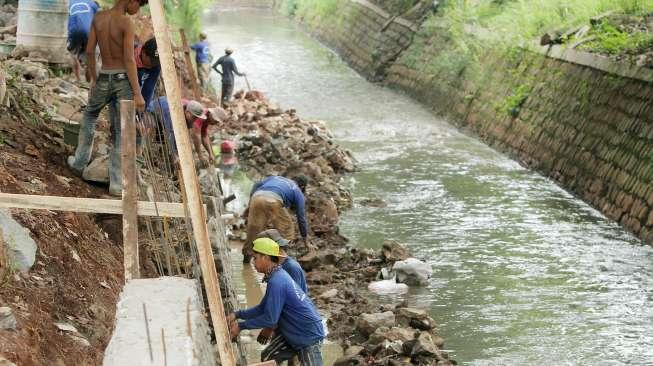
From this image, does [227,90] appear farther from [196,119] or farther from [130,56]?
[130,56]

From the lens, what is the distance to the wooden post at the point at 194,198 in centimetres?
562

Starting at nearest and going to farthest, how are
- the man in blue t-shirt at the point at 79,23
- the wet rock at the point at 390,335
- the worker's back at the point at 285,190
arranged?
1. the wet rock at the point at 390,335
2. the man in blue t-shirt at the point at 79,23
3. the worker's back at the point at 285,190

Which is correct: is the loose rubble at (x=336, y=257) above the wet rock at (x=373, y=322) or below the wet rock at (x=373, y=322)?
below

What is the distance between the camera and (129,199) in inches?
275

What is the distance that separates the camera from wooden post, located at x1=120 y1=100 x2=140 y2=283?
22.5 ft

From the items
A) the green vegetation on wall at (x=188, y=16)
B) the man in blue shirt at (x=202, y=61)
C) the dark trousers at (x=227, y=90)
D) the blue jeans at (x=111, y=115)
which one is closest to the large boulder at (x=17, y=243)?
the blue jeans at (x=111, y=115)

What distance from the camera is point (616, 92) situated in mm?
18078

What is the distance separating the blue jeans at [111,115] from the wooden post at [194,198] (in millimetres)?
2842

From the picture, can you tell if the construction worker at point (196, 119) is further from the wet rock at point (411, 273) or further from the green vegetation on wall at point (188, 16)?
the green vegetation on wall at point (188, 16)

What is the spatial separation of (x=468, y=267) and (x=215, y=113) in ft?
13.2

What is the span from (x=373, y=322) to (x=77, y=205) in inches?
189

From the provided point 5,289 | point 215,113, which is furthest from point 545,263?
point 5,289

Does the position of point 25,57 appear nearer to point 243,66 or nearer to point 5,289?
point 5,289

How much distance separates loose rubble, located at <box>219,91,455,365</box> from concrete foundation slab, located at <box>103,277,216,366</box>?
408cm
